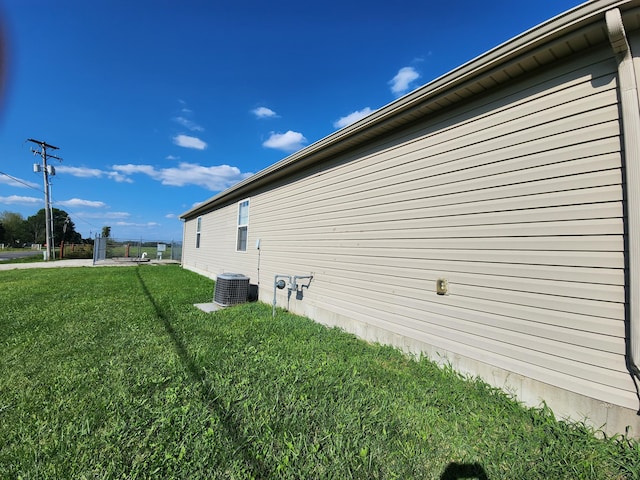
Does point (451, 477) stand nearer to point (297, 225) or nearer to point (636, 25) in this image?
point (636, 25)

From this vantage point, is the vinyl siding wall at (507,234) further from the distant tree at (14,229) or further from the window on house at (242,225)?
the distant tree at (14,229)

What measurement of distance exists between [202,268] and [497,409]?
40.2 feet

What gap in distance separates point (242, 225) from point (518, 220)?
7.16 metres

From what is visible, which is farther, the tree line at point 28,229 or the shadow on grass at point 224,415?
the tree line at point 28,229

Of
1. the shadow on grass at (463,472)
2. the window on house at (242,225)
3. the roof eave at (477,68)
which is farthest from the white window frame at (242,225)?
the shadow on grass at (463,472)

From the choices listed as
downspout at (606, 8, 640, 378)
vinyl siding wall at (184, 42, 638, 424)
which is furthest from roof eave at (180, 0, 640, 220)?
vinyl siding wall at (184, 42, 638, 424)

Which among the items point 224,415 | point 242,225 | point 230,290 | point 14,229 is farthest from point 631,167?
point 14,229

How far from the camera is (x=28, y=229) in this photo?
6041 cm

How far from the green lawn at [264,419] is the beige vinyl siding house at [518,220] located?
1.08 feet

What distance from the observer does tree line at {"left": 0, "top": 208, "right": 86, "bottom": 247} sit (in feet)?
187

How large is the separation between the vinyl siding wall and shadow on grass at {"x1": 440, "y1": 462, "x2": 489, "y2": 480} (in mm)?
1068

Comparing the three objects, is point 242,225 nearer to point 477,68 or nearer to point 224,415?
point 224,415

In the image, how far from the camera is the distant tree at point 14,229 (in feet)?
187

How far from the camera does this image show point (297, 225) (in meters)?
5.94
